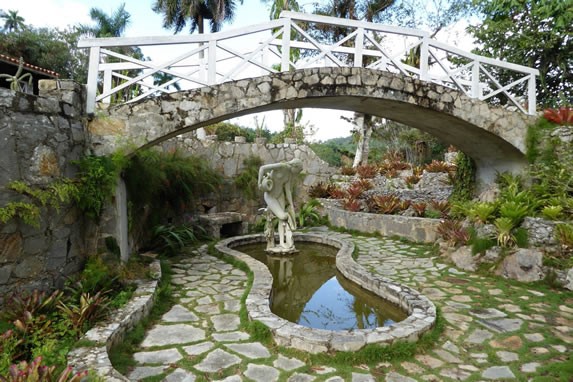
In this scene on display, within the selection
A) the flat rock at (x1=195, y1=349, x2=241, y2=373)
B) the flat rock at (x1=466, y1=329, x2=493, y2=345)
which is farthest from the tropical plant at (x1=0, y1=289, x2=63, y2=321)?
the flat rock at (x1=466, y1=329, x2=493, y2=345)

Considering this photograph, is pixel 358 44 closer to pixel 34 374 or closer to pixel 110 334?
pixel 110 334

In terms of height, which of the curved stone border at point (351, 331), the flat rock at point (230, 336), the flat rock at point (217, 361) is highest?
the curved stone border at point (351, 331)


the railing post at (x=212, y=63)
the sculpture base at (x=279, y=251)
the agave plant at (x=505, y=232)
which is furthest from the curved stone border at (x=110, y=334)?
the agave plant at (x=505, y=232)

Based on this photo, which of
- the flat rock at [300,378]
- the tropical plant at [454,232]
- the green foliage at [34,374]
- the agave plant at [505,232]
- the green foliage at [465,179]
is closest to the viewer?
the green foliage at [34,374]

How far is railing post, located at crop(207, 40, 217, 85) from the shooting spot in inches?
187

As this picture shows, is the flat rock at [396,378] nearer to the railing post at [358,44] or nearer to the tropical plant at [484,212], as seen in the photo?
the tropical plant at [484,212]

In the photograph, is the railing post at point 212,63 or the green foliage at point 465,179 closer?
the railing post at point 212,63

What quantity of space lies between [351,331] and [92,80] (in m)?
4.45

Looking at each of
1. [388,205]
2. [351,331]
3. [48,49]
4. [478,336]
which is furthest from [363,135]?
[48,49]

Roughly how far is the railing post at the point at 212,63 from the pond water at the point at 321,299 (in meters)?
3.21

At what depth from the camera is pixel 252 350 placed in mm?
3088

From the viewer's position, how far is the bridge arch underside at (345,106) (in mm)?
4691

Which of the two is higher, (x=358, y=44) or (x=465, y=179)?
(x=358, y=44)

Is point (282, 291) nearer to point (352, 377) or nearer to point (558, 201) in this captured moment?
point (352, 377)
